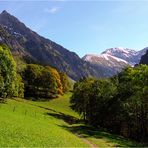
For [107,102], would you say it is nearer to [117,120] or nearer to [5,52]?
[117,120]

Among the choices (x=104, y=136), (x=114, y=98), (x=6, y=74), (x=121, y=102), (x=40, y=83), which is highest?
(x=6, y=74)

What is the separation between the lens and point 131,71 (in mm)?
95812

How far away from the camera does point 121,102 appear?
313 feet

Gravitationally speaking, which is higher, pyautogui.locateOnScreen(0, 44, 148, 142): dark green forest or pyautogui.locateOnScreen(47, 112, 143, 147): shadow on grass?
pyautogui.locateOnScreen(0, 44, 148, 142): dark green forest

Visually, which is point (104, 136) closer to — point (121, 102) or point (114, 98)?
point (121, 102)

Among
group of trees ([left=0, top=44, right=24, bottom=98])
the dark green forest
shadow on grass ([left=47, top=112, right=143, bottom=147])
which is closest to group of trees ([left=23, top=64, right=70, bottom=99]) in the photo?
the dark green forest

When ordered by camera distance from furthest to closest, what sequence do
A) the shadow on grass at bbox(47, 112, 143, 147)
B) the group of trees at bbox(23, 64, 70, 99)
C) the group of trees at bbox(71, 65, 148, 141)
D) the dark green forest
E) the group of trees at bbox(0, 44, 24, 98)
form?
the group of trees at bbox(23, 64, 70, 99), the group of trees at bbox(0, 44, 24, 98), the dark green forest, the group of trees at bbox(71, 65, 148, 141), the shadow on grass at bbox(47, 112, 143, 147)

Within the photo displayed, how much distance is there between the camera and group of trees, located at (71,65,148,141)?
8907cm

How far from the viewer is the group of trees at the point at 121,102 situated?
8907cm

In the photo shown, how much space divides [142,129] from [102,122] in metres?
23.7

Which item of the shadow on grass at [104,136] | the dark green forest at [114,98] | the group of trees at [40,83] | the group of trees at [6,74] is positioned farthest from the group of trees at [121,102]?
the group of trees at [40,83]

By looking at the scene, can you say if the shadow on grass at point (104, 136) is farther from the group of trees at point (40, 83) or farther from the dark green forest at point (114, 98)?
the group of trees at point (40, 83)

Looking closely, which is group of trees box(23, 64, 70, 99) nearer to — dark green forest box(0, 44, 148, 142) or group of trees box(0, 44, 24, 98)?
dark green forest box(0, 44, 148, 142)

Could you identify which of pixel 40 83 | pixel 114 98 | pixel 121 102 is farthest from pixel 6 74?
pixel 40 83
